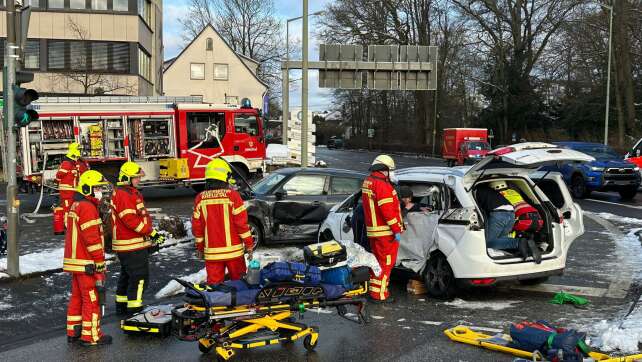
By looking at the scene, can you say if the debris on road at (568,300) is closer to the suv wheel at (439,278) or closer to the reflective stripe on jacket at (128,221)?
the suv wheel at (439,278)

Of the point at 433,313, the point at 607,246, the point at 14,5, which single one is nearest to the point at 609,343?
the point at 433,313

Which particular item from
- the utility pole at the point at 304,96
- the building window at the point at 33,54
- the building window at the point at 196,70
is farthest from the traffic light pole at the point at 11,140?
the building window at the point at 196,70

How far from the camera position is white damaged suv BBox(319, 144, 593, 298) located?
7531mm

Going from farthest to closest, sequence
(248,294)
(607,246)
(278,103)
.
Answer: (278,103) → (607,246) → (248,294)

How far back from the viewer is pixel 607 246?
487 inches

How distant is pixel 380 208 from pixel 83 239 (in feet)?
10.8

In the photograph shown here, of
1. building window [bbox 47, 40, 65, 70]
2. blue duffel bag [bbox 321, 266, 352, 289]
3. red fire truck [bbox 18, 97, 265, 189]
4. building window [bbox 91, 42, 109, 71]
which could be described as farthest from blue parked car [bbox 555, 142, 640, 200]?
building window [bbox 47, 40, 65, 70]

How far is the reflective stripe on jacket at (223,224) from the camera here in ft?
22.2

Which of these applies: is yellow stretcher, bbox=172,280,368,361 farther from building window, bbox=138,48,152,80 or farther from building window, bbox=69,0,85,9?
building window, bbox=138,48,152,80

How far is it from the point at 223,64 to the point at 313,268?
2050 inches

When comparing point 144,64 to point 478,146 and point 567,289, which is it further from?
point 567,289

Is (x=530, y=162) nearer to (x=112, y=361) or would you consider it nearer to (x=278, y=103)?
(x=112, y=361)

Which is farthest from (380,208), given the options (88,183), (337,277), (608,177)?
(608,177)

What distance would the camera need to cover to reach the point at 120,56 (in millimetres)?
36375
